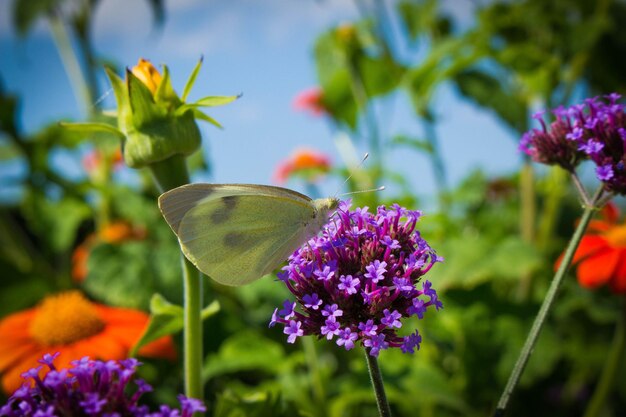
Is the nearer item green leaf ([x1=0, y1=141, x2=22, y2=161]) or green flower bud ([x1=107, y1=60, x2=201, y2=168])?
green flower bud ([x1=107, y1=60, x2=201, y2=168])

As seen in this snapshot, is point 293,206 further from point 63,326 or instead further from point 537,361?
point 537,361

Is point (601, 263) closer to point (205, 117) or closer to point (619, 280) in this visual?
point (619, 280)

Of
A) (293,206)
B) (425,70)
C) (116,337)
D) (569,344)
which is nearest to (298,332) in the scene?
(293,206)

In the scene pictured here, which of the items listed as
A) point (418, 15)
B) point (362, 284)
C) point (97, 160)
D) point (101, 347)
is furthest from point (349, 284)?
point (97, 160)

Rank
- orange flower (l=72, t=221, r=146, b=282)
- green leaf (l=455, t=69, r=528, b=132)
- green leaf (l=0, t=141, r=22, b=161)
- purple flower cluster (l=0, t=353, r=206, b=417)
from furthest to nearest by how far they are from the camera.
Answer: green leaf (l=0, t=141, r=22, b=161), orange flower (l=72, t=221, r=146, b=282), green leaf (l=455, t=69, r=528, b=132), purple flower cluster (l=0, t=353, r=206, b=417)

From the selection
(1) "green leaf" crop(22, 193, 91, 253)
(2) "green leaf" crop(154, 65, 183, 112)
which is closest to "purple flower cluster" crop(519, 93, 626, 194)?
(2) "green leaf" crop(154, 65, 183, 112)

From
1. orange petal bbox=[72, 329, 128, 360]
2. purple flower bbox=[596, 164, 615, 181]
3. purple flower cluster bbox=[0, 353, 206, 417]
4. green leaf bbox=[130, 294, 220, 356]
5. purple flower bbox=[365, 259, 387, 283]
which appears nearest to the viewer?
purple flower cluster bbox=[0, 353, 206, 417]

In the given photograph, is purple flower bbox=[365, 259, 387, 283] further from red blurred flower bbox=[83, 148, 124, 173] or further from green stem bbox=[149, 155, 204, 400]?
red blurred flower bbox=[83, 148, 124, 173]

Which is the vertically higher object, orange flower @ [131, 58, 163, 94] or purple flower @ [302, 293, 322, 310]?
orange flower @ [131, 58, 163, 94]
